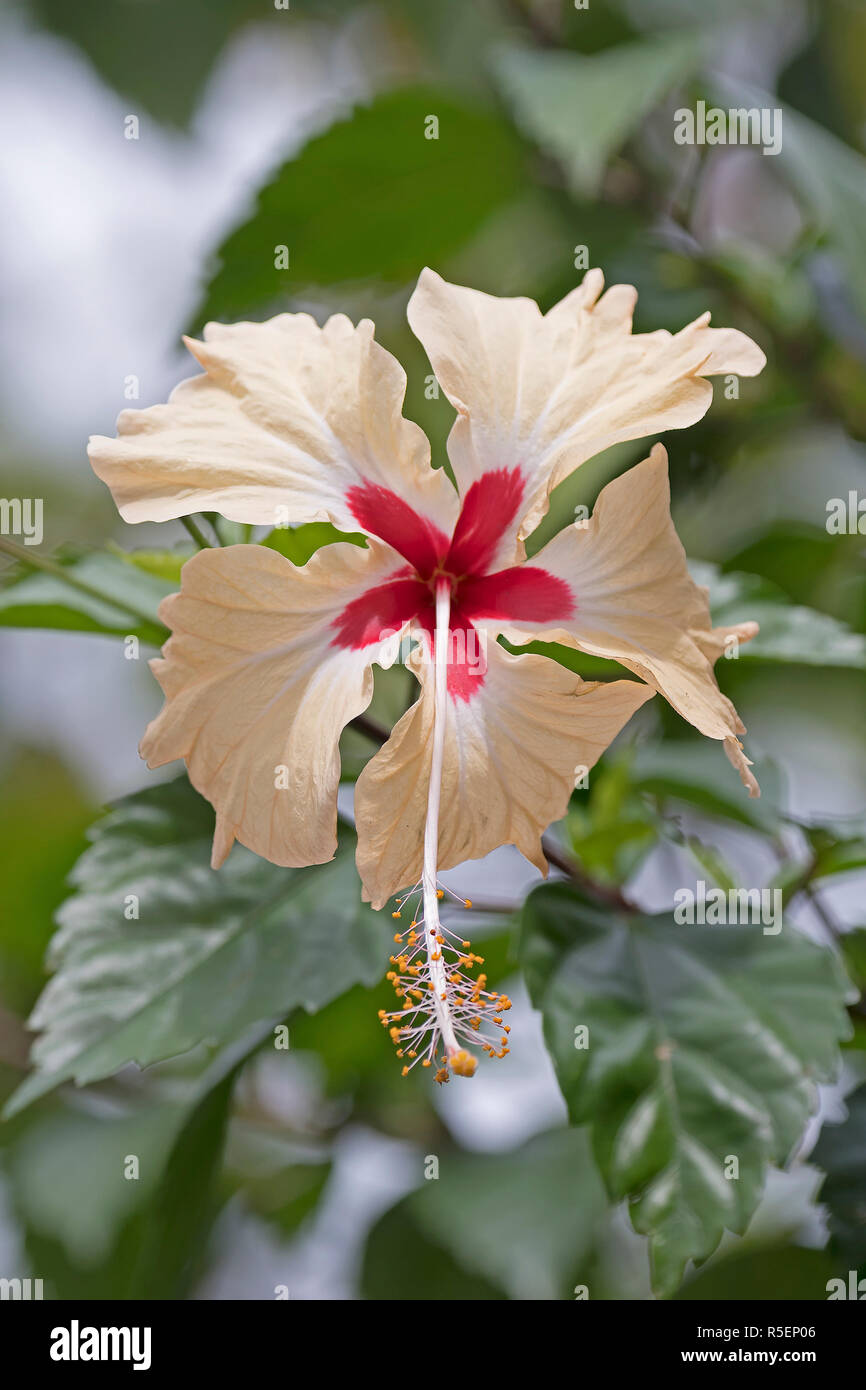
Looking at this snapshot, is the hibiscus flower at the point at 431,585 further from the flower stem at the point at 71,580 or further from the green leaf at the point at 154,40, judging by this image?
the green leaf at the point at 154,40

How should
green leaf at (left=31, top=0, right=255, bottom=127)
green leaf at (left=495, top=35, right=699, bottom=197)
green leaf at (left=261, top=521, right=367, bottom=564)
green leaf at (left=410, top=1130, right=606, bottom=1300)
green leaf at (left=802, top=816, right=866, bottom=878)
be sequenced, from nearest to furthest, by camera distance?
1. green leaf at (left=261, top=521, right=367, bottom=564)
2. green leaf at (left=802, top=816, right=866, bottom=878)
3. green leaf at (left=495, top=35, right=699, bottom=197)
4. green leaf at (left=410, top=1130, right=606, bottom=1300)
5. green leaf at (left=31, top=0, right=255, bottom=127)

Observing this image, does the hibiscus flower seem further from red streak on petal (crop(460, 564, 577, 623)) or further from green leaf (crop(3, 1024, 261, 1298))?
green leaf (crop(3, 1024, 261, 1298))

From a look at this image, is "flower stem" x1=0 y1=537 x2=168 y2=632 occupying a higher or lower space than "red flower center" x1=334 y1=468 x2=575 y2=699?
higher

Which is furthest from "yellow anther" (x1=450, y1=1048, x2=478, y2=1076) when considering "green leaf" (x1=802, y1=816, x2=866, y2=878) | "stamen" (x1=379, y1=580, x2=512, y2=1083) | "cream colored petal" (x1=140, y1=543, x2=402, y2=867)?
"green leaf" (x1=802, y1=816, x2=866, y2=878)
